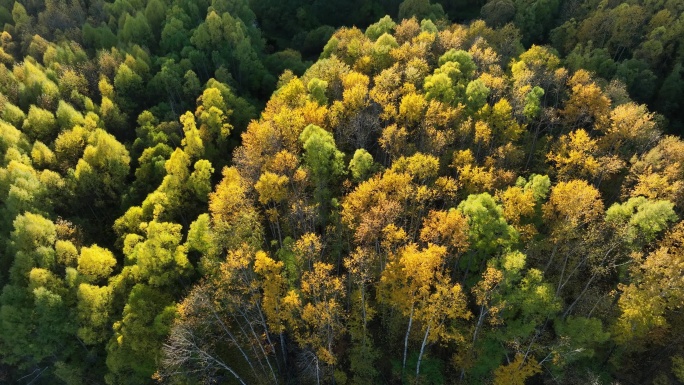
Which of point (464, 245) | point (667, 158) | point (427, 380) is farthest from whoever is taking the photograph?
point (667, 158)

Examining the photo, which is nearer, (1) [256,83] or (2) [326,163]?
(2) [326,163]

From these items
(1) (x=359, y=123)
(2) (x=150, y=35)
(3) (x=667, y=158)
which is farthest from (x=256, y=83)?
(3) (x=667, y=158)

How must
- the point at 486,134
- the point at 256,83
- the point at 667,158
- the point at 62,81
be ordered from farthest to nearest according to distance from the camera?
1. the point at 256,83
2. the point at 62,81
3. the point at 486,134
4. the point at 667,158

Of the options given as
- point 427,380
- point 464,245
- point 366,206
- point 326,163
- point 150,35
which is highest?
point 150,35

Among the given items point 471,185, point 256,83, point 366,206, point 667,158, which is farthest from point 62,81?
point 667,158

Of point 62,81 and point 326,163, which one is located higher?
point 62,81

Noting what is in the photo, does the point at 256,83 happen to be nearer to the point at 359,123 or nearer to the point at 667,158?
the point at 359,123
